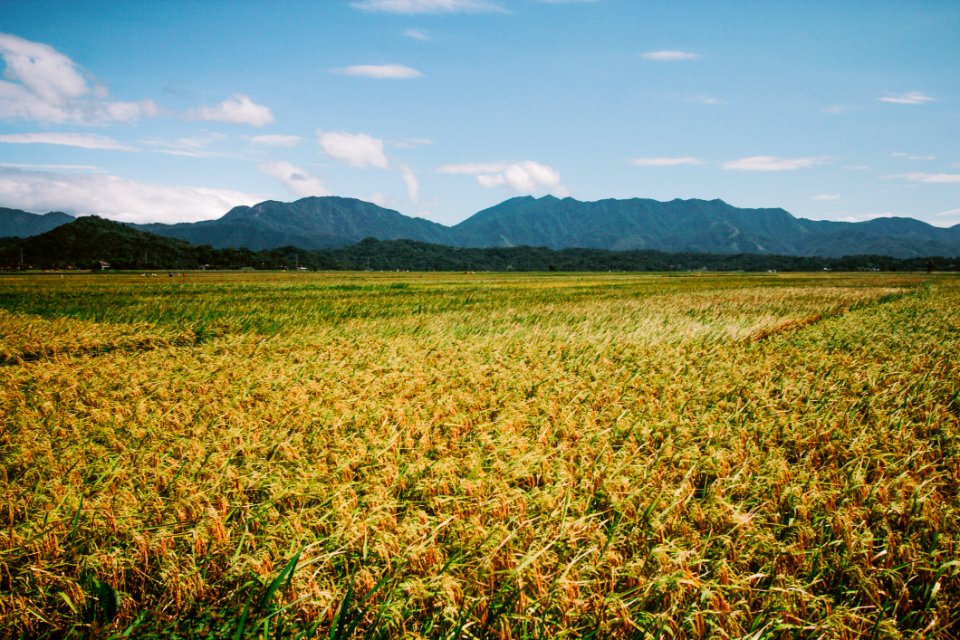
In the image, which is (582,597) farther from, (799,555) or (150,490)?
(150,490)

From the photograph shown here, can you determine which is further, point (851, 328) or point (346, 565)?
point (851, 328)

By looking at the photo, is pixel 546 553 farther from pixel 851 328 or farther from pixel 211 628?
pixel 851 328

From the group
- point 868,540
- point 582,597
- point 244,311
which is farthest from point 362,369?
point 244,311

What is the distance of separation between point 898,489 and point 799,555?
5.56ft

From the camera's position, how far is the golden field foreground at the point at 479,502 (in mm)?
3023

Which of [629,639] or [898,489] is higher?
[898,489]

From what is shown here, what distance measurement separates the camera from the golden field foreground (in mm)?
3023

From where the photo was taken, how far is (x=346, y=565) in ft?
11.1

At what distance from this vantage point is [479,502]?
13.6ft

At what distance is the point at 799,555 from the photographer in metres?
3.55

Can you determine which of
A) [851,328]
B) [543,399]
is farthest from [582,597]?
[851,328]

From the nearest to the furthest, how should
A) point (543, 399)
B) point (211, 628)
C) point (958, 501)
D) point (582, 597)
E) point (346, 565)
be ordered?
point (211, 628) → point (582, 597) → point (346, 565) → point (958, 501) → point (543, 399)

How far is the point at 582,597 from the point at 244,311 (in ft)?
67.5

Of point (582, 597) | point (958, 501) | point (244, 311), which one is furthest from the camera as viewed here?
point (244, 311)
